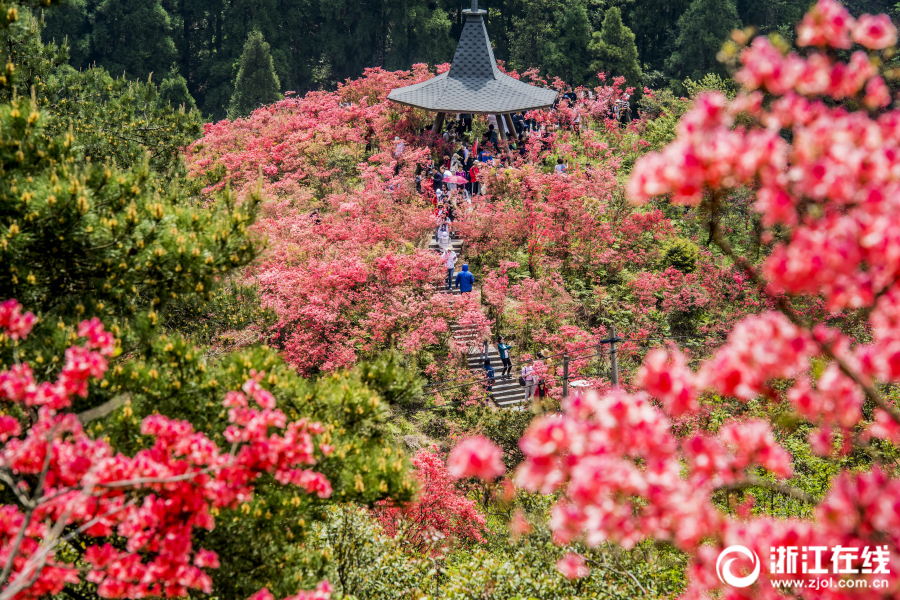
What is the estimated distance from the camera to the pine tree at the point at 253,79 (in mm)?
32969

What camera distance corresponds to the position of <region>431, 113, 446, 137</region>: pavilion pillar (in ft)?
73.7

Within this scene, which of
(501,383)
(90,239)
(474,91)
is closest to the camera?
(90,239)

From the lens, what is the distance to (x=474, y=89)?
21984 millimetres

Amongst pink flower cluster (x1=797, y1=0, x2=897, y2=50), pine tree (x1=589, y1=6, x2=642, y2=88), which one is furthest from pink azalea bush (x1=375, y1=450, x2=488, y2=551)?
pine tree (x1=589, y1=6, x2=642, y2=88)

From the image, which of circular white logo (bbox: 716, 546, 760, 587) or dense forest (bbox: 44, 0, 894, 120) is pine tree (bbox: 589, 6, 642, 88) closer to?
dense forest (bbox: 44, 0, 894, 120)

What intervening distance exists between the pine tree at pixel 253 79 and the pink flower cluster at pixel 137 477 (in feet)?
101

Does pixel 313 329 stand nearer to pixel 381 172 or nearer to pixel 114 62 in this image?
pixel 381 172

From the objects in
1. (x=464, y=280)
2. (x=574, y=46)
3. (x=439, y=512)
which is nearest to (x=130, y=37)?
(x=574, y=46)

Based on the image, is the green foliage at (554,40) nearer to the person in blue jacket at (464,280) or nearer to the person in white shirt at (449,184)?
the person in white shirt at (449,184)

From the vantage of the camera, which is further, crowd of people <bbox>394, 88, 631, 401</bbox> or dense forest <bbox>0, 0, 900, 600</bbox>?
crowd of people <bbox>394, 88, 631, 401</bbox>

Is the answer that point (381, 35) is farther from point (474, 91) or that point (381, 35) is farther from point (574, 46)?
point (474, 91)

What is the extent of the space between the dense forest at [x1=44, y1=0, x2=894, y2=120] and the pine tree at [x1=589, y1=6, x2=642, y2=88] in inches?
1.9

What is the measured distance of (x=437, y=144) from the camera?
22.5m

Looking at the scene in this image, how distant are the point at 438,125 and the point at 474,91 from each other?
5.24 feet
